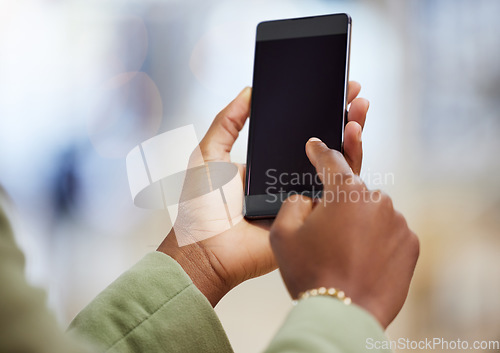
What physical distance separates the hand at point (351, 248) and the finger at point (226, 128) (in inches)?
14.5

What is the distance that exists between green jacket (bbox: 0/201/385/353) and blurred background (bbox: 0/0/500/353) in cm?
73

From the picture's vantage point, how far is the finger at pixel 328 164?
0.44 metres

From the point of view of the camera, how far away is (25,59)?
1.41 m

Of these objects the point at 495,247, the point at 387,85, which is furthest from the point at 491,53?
the point at 495,247

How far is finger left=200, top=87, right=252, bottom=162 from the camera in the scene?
2.55 ft

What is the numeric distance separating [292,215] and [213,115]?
960 millimetres

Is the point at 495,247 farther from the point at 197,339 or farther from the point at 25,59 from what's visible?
the point at 25,59

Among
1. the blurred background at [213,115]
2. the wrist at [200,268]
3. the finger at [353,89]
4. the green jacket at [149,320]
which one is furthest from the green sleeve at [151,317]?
the blurred background at [213,115]

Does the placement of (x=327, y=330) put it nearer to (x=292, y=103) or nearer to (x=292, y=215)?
(x=292, y=215)

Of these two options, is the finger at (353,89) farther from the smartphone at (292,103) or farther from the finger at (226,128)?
the finger at (226,128)

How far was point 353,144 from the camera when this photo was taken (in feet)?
2.09

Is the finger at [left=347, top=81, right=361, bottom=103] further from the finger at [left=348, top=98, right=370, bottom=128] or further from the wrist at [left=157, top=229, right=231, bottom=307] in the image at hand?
the wrist at [left=157, top=229, right=231, bottom=307]

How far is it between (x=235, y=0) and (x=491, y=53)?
68cm

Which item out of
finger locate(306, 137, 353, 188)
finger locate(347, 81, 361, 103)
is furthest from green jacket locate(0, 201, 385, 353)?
finger locate(347, 81, 361, 103)
